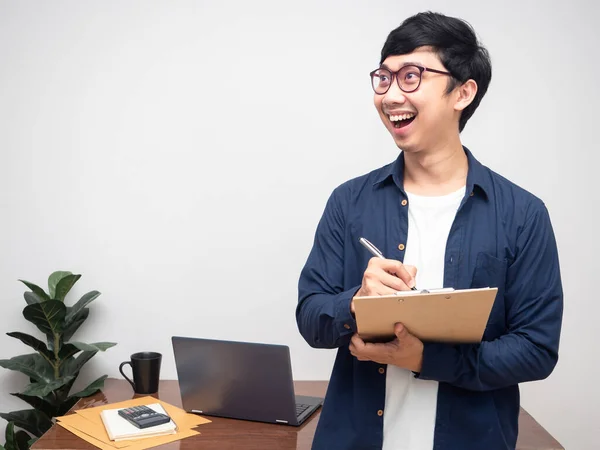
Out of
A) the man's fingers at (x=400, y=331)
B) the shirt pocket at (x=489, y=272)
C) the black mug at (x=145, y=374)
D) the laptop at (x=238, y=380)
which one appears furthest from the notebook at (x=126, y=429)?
the shirt pocket at (x=489, y=272)

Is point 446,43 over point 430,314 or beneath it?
over

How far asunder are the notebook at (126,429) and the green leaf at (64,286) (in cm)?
58

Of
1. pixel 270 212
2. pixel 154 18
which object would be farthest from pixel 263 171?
pixel 154 18

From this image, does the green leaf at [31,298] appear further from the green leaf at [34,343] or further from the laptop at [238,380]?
the laptop at [238,380]

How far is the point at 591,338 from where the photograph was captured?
8.33ft

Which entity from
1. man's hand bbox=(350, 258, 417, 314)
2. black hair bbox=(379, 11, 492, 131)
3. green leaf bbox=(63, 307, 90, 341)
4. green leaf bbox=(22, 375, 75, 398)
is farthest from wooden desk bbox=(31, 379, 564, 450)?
black hair bbox=(379, 11, 492, 131)

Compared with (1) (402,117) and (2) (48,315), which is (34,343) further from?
(1) (402,117)

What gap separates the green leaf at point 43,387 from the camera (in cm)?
227

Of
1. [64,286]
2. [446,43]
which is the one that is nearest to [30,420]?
[64,286]

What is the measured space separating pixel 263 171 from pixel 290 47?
47 cm

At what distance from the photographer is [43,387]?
7.61 ft

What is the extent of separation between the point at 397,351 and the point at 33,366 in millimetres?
1561

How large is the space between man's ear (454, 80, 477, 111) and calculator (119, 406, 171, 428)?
3.89 feet

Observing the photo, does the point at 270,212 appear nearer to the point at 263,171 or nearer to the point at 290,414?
the point at 263,171
